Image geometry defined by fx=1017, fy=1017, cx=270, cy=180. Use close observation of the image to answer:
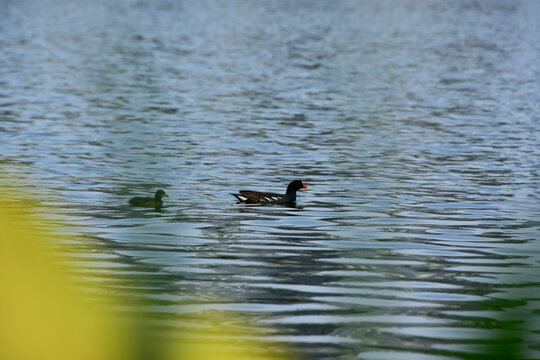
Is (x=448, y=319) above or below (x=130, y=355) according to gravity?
below

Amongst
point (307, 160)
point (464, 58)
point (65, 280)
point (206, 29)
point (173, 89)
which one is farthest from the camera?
point (206, 29)

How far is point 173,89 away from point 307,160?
55.4 ft

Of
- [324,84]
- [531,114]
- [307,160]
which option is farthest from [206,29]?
[307,160]

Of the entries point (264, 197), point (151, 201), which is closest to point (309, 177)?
point (264, 197)

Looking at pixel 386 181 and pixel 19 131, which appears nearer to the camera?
pixel 386 181

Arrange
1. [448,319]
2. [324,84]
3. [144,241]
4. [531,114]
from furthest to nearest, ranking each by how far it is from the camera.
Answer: [324,84] → [531,114] → [144,241] → [448,319]

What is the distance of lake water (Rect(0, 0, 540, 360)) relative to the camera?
6.78 m

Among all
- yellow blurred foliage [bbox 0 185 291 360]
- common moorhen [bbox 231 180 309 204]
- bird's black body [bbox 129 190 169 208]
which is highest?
yellow blurred foliage [bbox 0 185 291 360]

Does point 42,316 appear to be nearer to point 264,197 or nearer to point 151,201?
point 151,201

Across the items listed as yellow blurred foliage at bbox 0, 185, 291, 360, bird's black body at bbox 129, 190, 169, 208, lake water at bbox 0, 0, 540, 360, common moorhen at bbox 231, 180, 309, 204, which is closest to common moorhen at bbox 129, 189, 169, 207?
bird's black body at bbox 129, 190, 169, 208

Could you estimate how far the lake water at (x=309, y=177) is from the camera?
6781mm

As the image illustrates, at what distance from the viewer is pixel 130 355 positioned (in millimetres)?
1525

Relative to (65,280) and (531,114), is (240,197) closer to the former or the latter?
(65,280)

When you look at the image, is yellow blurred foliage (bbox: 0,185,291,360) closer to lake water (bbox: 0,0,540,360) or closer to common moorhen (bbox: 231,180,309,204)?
lake water (bbox: 0,0,540,360)
